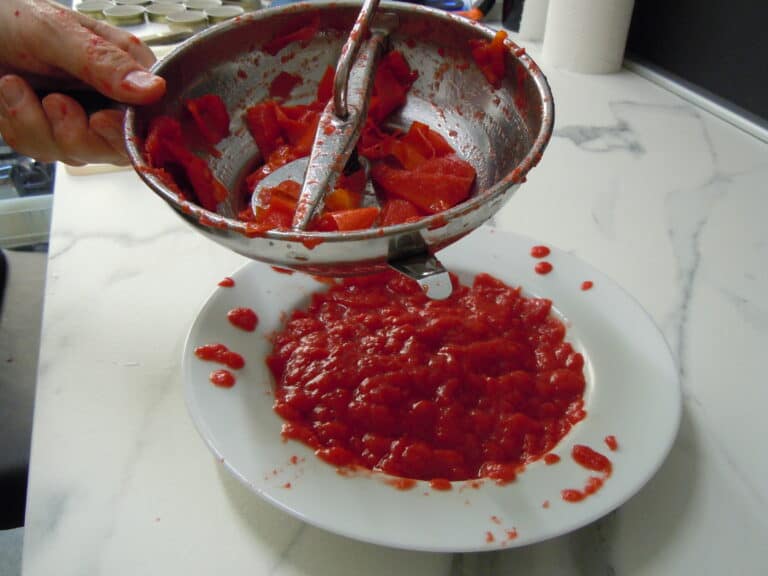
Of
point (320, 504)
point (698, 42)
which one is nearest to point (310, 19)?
point (320, 504)

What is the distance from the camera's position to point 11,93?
0.87 metres

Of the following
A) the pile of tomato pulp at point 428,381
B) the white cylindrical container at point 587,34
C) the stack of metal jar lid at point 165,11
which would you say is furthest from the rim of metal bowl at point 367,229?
the stack of metal jar lid at point 165,11

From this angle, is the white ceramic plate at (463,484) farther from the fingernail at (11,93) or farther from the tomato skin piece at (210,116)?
the fingernail at (11,93)

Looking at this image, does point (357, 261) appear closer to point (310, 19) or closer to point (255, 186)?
point (255, 186)

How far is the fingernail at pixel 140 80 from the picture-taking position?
0.73 m

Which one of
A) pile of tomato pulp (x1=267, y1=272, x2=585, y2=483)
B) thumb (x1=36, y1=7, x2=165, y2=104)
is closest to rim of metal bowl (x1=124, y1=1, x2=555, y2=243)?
thumb (x1=36, y1=7, x2=165, y2=104)

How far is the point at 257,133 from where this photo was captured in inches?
36.4

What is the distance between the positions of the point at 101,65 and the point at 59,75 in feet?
0.53

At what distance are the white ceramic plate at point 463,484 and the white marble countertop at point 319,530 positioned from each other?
2.9 inches

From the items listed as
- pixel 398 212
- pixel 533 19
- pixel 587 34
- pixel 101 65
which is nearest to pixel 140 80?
pixel 101 65

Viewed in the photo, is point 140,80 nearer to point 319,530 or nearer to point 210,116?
point 210,116

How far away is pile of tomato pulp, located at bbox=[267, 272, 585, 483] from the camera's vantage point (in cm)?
70

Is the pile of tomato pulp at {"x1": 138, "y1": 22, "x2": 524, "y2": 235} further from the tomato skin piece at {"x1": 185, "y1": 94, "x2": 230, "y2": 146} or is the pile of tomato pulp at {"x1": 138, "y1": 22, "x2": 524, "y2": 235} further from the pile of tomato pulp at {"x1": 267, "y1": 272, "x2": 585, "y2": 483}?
the pile of tomato pulp at {"x1": 267, "y1": 272, "x2": 585, "y2": 483}

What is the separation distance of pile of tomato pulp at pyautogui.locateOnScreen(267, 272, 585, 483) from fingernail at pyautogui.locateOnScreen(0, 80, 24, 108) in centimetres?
47
